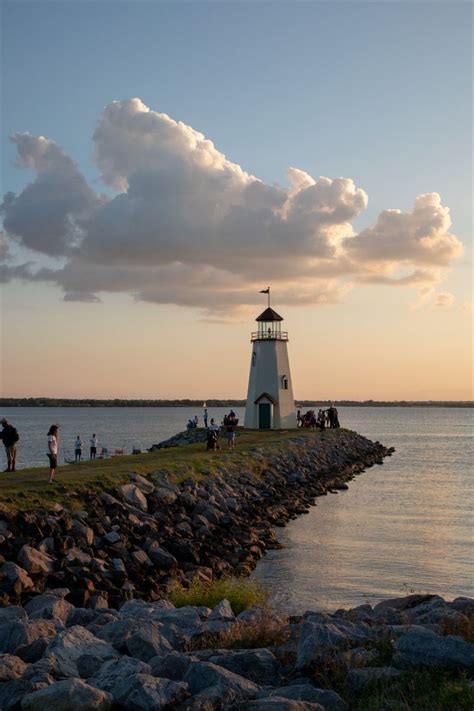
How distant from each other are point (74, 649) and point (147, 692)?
6.19 feet

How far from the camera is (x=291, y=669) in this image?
7.96 m

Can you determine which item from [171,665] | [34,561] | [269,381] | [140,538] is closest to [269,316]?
[269,381]

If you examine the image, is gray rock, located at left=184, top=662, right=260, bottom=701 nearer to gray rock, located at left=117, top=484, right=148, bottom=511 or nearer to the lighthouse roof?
gray rock, located at left=117, top=484, right=148, bottom=511

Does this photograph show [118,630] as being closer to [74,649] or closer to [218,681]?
[74,649]

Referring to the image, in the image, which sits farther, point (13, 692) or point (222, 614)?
A: point (222, 614)

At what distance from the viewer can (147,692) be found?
695 centimetres

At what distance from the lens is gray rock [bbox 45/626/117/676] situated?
807 centimetres

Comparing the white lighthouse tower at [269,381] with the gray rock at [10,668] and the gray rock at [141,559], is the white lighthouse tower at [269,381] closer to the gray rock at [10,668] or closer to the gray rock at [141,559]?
the gray rock at [141,559]

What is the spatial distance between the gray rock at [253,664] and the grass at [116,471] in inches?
387

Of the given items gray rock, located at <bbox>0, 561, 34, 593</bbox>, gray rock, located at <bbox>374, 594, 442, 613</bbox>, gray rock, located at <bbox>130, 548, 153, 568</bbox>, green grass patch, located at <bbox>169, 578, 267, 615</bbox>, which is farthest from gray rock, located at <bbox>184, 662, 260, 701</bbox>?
gray rock, located at <bbox>130, 548, 153, 568</bbox>

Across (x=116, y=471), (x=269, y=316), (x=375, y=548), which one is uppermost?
(x=269, y=316)

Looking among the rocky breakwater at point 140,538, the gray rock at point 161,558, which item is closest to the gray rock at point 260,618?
the rocky breakwater at point 140,538

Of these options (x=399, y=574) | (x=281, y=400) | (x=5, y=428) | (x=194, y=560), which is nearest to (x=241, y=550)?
(x=194, y=560)

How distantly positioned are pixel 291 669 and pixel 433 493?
30.5 metres
